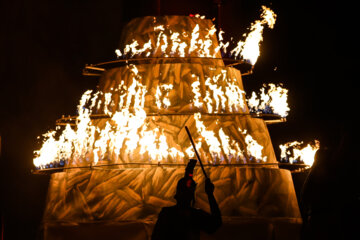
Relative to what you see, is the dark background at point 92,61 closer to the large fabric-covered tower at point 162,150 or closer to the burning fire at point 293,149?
the burning fire at point 293,149

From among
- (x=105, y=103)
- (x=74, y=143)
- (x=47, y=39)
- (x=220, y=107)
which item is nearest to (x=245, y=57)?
(x=220, y=107)

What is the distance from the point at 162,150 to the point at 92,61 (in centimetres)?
402

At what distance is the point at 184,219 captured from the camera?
6145mm

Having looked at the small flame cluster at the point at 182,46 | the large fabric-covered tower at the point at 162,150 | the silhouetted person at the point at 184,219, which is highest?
the small flame cluster at the point at 182,46

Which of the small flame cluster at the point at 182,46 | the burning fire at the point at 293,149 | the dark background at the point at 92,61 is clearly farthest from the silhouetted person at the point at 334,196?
the burning fire at the point at 293,149

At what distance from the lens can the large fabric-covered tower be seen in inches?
350

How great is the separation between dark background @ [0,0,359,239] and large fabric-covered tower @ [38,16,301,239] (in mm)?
1619

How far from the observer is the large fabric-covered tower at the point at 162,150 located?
8.90m

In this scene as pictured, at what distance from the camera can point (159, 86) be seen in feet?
31.9

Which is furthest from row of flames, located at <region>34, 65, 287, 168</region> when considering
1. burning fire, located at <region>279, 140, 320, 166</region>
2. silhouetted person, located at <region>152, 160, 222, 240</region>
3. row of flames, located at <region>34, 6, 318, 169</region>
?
silhouetted person, located at <region>152, 160, 222, 240</region>

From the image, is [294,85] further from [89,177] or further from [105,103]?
[89,177]

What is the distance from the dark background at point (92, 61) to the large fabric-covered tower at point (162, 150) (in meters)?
1.62

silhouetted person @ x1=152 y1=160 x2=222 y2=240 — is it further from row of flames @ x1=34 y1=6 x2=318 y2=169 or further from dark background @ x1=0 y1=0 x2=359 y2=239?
dark background @ x1=0 y1=0 x2=359 y2=239

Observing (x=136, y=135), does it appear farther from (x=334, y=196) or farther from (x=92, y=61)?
(x=334, y=196)
